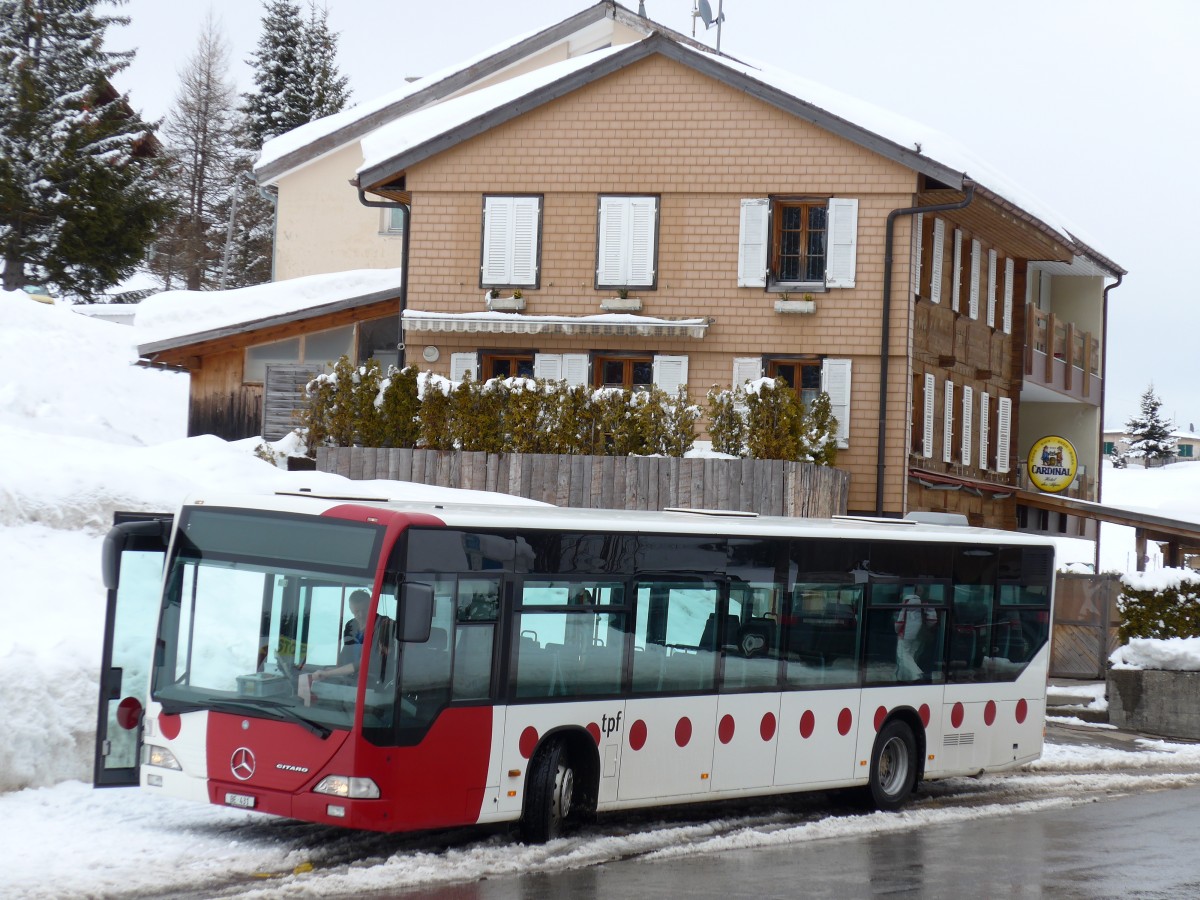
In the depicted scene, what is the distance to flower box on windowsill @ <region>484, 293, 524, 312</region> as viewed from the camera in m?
30.5

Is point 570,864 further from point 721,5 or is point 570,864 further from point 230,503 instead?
point 721,5

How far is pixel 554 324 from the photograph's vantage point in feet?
97.6

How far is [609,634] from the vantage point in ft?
40.6

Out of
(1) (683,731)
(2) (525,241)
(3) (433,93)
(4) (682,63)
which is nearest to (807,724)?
(1) (683,731)

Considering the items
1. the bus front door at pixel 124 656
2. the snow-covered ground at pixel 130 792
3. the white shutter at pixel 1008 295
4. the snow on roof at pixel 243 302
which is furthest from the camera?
the white shutter at pixel 1008 295

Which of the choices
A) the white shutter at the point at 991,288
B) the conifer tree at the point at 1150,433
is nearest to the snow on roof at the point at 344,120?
the white shutter at the point at 991,288

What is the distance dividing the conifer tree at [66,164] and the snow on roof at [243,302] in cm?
1866

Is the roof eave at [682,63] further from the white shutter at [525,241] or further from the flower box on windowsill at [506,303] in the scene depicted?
the flower box on windowsill at [506,303]

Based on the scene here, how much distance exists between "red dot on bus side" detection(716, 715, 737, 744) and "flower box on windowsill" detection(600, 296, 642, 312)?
56.6ft

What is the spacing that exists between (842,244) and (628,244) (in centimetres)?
374

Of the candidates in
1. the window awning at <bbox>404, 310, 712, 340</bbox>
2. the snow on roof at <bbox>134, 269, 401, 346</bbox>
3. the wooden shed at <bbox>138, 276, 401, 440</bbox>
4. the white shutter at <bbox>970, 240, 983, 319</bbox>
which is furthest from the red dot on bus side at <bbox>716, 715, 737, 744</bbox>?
the white shutter at <bbox>970, 240, 983, 319</bbox>

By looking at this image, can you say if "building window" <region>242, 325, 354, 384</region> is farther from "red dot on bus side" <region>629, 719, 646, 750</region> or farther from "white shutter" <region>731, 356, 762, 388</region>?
"red dot on bus side" <region>629, 719, 646, 750</region>

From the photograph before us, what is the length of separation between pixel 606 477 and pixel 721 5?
2064cm

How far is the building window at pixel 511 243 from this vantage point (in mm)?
30641
